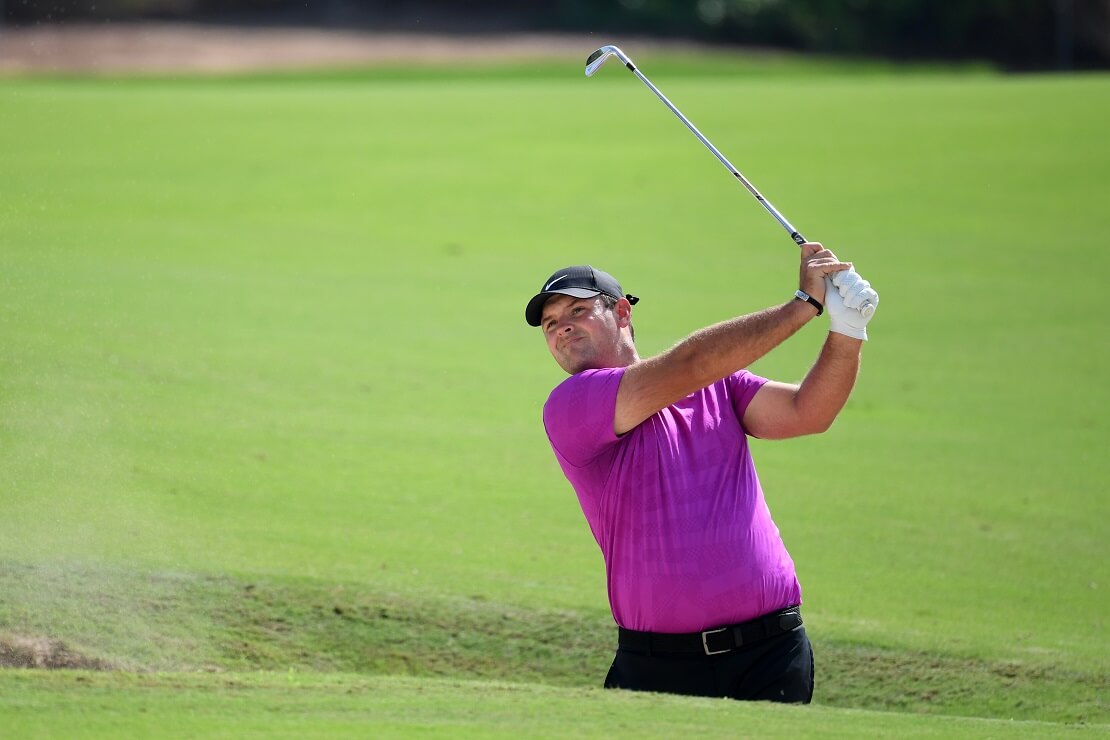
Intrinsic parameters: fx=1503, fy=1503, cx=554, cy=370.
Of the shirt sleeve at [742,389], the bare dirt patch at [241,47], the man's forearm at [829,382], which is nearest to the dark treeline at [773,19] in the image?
the bare dirt patch at [241,47]

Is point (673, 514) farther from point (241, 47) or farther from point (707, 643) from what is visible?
point (241, 47)

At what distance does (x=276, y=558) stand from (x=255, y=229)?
8559 mm

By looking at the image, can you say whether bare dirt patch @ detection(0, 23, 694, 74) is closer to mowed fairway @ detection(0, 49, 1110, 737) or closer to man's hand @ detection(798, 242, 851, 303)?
mowed fairway @ detection(0, 49, 1110, 737)

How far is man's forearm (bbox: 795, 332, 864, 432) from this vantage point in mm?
4207

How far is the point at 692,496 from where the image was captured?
416 cm

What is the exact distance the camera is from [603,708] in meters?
3.92

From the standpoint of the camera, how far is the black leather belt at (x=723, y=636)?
13.7ft

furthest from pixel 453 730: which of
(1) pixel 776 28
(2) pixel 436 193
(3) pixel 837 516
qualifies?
(1) pixel 776 28

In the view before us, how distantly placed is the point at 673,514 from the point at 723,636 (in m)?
0.37

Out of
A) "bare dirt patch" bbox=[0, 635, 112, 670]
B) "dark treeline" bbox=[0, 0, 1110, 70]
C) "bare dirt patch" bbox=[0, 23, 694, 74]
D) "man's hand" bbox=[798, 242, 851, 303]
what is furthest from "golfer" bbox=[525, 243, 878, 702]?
"dark treeline" bbox=[0, 0, 1110, 70]

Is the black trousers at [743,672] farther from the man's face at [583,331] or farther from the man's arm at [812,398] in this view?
the man's face at [583,331]

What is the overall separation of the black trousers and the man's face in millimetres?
862

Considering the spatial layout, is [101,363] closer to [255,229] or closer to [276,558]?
[276,558]

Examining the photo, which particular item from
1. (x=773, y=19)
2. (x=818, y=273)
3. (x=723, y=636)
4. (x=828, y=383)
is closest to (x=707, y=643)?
(x=723, y=636)
